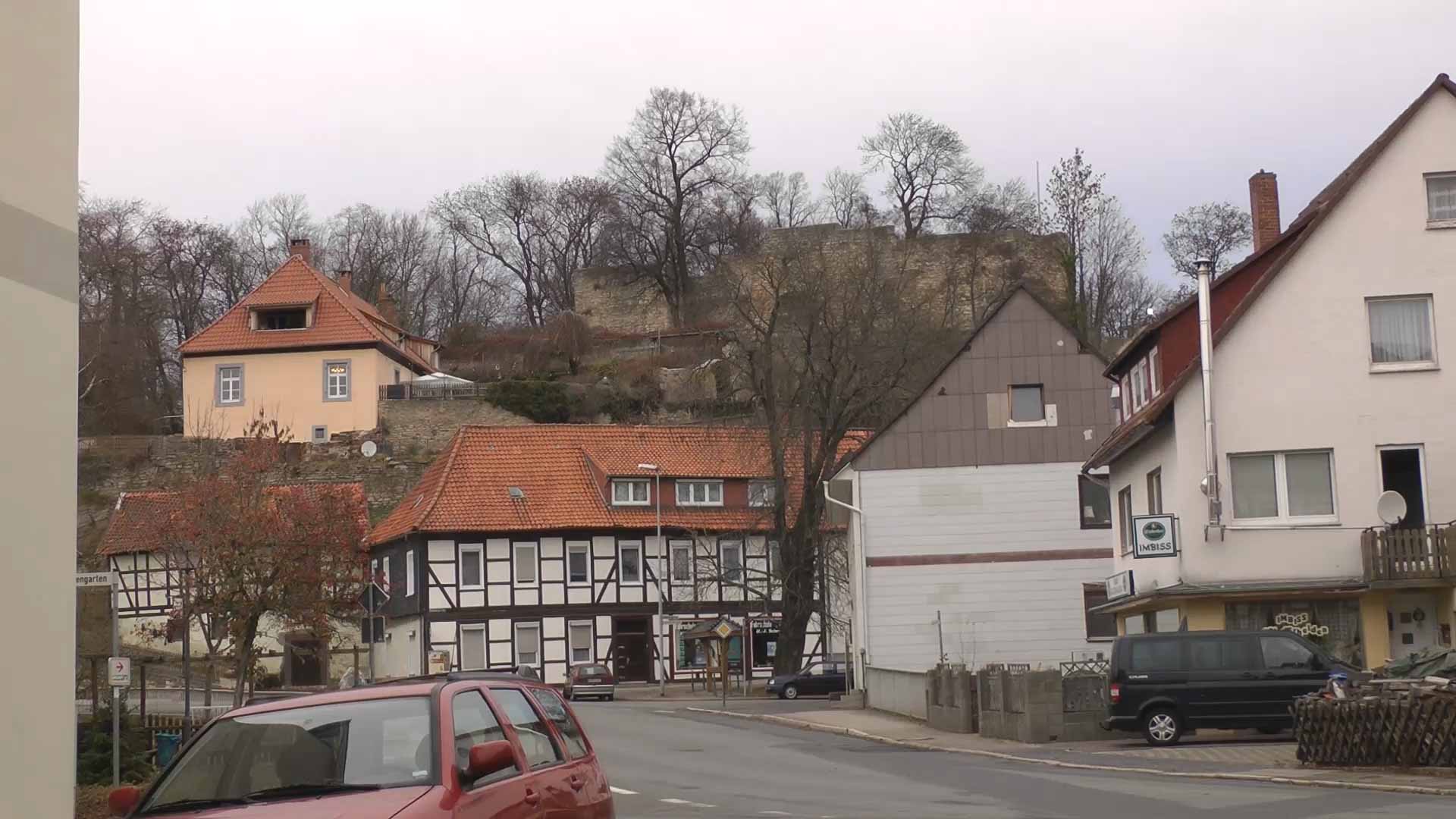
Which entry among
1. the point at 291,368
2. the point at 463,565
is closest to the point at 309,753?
the point at 463,565

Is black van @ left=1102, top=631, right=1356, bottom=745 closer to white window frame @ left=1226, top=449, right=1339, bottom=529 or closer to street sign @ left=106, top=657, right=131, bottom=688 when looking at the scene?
white window frame @ left=1226, top=449, right=1339, bottom=529

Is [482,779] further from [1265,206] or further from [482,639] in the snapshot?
[482,639]

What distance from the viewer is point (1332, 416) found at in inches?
1161

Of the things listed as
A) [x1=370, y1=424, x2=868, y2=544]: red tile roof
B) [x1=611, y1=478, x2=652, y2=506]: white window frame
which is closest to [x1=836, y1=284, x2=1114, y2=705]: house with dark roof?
[x1=370, y1=424, x2=868, y2=544]: red tile roof

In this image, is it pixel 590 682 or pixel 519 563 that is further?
pixel 519 563

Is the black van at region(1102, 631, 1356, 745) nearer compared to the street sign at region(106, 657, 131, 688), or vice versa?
the street sign at region(106, 657, 131, 688)

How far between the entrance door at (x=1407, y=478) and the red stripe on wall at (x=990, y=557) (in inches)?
482

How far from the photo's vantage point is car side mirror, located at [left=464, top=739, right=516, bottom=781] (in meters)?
8.40

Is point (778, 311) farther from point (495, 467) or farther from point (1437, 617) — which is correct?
point (1437, 617)

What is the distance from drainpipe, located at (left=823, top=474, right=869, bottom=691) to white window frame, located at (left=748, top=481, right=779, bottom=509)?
138 inches

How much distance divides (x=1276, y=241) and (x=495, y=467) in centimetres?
3437

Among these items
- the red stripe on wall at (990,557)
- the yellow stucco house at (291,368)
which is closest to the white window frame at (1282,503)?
the red stripe on wall at (990,557)

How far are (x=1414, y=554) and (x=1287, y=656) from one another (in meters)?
4.06

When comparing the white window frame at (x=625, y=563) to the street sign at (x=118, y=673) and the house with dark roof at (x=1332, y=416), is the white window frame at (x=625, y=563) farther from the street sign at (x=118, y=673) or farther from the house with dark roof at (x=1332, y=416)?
the street sign at (x=118, y=673)
